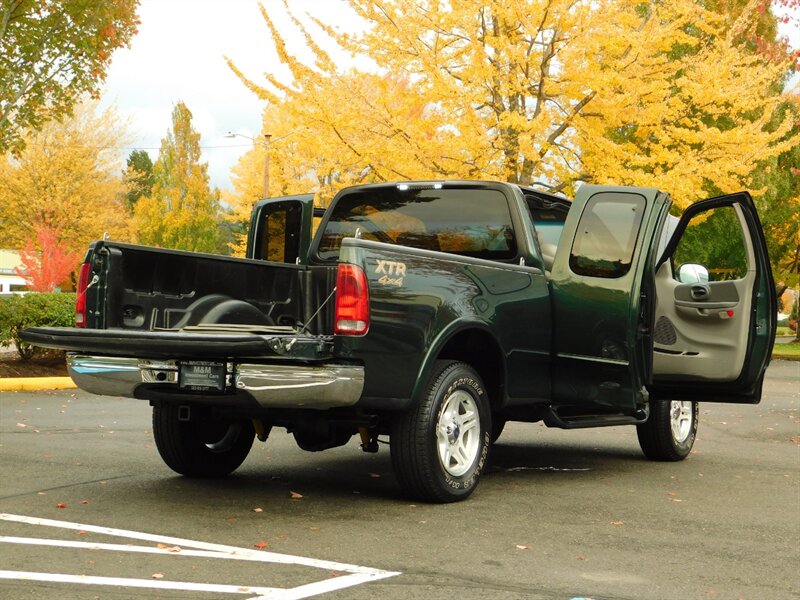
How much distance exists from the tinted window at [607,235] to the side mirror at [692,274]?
1114 mm

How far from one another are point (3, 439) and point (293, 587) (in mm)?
5630

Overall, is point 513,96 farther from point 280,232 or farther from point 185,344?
point 185,344

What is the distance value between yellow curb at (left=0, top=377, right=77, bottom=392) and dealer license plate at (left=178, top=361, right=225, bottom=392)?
840 centimetres

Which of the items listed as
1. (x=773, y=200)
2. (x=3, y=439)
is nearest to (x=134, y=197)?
(x=773, y=200)

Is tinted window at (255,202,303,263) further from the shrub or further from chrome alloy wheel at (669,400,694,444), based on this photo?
the shrub

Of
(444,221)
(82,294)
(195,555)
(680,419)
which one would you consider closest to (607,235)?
(444,221)

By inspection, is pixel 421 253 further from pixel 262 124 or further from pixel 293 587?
pixel 262 124

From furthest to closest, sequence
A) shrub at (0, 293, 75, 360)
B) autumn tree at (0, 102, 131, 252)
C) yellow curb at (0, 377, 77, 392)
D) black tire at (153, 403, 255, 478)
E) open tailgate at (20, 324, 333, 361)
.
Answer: autumn tree at (0, 102, 131, 252) < shrub at (0, 293, 75, 360) < yellow curb at (0, 377, 77, 392) < black tire at (153, 403, 255, 478) < open tailgate at (20, 324, 333, 361)

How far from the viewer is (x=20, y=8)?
16.3 metres

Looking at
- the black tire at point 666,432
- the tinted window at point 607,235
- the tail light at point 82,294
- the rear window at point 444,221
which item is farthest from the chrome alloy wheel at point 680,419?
the tail light at point 82,294

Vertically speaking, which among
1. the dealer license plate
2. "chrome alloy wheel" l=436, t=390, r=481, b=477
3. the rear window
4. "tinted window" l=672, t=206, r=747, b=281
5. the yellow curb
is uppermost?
"tinted window" l=672, t=206, r=747, b=281

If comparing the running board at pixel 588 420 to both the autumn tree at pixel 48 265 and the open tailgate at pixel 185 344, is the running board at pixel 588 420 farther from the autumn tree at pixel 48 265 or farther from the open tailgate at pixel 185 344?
the autumn tree at pixel 48 265

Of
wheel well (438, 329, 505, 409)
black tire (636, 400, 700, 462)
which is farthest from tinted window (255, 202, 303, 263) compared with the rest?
black tire (636, 400, 700, 462)

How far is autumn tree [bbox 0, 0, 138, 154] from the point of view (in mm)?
16422
